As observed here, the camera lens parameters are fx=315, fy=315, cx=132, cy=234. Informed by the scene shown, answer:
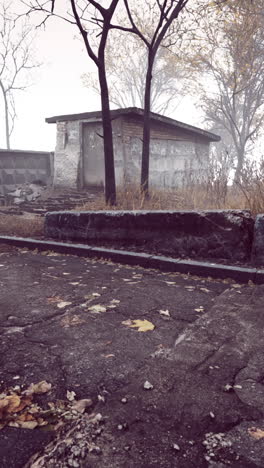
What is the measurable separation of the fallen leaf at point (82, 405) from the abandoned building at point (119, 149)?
861 cm

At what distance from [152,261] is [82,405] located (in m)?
2.60

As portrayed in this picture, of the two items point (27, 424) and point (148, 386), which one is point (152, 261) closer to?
point (148, 386)

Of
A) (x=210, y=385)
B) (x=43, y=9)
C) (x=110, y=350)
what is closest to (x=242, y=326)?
(x=210, y=385)

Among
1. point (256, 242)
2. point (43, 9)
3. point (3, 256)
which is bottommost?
point (3, 256)

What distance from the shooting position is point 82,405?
1.43 meters

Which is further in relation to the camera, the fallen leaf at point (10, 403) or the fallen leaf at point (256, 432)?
the fallen leaf at point (10, 403)

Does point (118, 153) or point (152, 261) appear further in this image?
point (118, 153)

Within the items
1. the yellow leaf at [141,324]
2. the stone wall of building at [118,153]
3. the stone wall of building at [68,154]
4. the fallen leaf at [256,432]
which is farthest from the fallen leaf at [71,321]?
the stone wall of building at [68,154]

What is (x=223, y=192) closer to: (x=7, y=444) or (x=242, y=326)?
(x=242, y=326)

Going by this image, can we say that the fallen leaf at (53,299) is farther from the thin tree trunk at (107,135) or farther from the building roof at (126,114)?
the building roof at (126,114)

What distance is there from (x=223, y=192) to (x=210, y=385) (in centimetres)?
445

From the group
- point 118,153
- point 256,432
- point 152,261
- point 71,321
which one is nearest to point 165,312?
point 71,321

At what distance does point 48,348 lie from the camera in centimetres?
196

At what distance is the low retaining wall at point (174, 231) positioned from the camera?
11.9 feet
